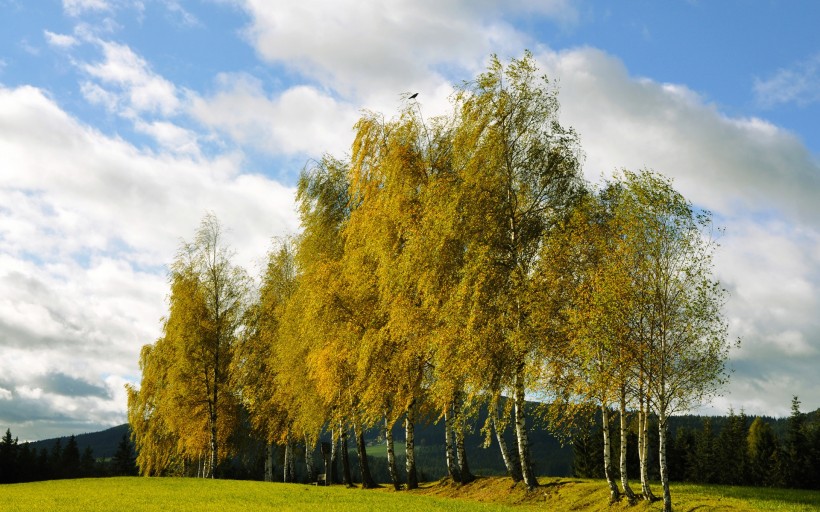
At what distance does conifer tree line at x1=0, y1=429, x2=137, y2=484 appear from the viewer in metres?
92.4

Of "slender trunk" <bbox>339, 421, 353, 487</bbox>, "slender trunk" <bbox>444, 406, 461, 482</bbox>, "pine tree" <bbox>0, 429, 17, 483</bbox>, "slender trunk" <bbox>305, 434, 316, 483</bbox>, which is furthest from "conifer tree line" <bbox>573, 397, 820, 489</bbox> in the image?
"pine tree" <bbox>0, 429, 17, 483</bbox>

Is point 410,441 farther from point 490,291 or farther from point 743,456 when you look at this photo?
point 743,456

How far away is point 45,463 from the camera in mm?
100938

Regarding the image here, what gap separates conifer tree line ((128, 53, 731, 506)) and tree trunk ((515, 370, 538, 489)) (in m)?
0.09

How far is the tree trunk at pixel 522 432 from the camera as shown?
26.3m

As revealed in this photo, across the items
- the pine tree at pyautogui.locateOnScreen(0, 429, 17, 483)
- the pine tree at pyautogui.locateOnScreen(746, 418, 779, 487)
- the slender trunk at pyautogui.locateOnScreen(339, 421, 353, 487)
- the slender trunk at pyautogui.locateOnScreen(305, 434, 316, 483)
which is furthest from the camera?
the pine tree at pyautogui.locateOnScreen(0, 429, 17, 483)

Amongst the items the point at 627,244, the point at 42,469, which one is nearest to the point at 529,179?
the point at 627,244

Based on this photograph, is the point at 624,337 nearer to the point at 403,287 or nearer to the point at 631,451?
the point at 403,287

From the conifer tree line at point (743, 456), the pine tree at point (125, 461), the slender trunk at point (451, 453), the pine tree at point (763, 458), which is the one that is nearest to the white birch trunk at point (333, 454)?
the slender trunk at point (451, 453)

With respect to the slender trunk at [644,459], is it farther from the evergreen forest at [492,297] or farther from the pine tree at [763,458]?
the pine tree at [763,458]

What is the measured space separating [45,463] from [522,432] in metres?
100

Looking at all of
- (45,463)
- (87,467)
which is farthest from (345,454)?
(87,467)

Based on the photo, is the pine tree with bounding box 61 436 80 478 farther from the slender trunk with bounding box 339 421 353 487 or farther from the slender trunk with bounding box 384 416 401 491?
the slender trunk with bounding box 384 416 401 491

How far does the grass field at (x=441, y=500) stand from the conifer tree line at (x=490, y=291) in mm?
1201
